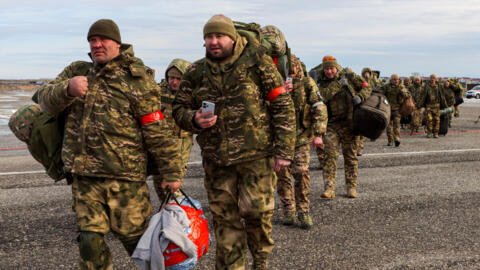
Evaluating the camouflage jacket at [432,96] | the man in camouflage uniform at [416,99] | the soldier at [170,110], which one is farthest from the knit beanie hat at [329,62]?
the man in camouflage uniform at [416,99]

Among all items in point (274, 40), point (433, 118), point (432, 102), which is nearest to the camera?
point (274, 40)

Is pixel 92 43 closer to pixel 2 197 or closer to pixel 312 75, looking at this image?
pixel 312 75

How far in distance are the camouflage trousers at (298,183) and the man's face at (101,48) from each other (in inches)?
111

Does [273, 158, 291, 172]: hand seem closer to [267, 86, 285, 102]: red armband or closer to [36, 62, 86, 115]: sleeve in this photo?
[267, 86, 285, 102]: red armband

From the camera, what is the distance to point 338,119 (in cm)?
714

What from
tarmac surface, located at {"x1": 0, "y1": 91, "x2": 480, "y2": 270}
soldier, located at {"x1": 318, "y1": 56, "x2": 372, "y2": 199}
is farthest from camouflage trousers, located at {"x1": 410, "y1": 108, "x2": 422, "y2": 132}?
soldier, located at {"x1": 318, "y1": 56, "x2": 372, "y2": 199}

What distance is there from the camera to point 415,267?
442cm

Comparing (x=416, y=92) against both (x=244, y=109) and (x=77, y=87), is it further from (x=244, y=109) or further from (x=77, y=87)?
(x=77, y=87)

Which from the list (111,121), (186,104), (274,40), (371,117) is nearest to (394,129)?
(371,117)

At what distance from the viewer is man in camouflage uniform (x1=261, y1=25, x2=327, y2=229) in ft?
17.2

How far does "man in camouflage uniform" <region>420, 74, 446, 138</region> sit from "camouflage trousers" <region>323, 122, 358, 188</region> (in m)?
10.0

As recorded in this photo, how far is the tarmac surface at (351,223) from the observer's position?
4652 mm

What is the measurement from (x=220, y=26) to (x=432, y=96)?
48.6 feet

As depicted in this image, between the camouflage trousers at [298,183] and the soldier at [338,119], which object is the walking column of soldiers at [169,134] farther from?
the soldier at [338,119]
